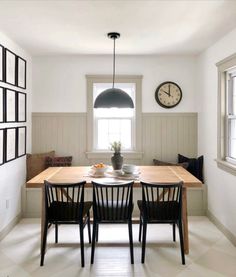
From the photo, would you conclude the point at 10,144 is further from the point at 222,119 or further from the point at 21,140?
the point at 222,119

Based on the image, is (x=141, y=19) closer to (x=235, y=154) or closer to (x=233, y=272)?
(x=235, y=154)

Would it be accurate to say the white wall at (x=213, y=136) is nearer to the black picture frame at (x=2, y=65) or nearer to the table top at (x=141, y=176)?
the table top at (x=141, y=176)

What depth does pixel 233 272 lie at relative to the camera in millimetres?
2967

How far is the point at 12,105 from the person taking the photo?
4035mm

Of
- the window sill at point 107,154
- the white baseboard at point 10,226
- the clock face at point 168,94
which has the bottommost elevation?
the white baseboard at point 10,226

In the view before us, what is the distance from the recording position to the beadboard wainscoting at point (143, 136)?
16.5 feet

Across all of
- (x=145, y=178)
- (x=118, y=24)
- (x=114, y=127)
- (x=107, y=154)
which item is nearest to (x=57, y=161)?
(x=107, y=154)

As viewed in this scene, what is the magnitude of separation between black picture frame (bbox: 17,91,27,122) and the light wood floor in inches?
63.4

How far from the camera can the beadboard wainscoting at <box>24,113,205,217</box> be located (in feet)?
16.5

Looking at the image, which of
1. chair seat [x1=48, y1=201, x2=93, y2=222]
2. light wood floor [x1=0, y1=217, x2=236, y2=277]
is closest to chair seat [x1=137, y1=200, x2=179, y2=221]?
light wood floor [x1=0, y1=217, x2=236, y2=277]

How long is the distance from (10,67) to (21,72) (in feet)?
1.56

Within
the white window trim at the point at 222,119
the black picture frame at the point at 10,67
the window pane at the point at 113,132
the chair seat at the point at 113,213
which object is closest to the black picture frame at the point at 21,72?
the black picture frame at the point at 10,67

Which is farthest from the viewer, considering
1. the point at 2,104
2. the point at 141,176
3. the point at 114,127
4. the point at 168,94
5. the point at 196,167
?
the point at 114,127

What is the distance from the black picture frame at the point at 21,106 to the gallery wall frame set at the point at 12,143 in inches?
5.9
